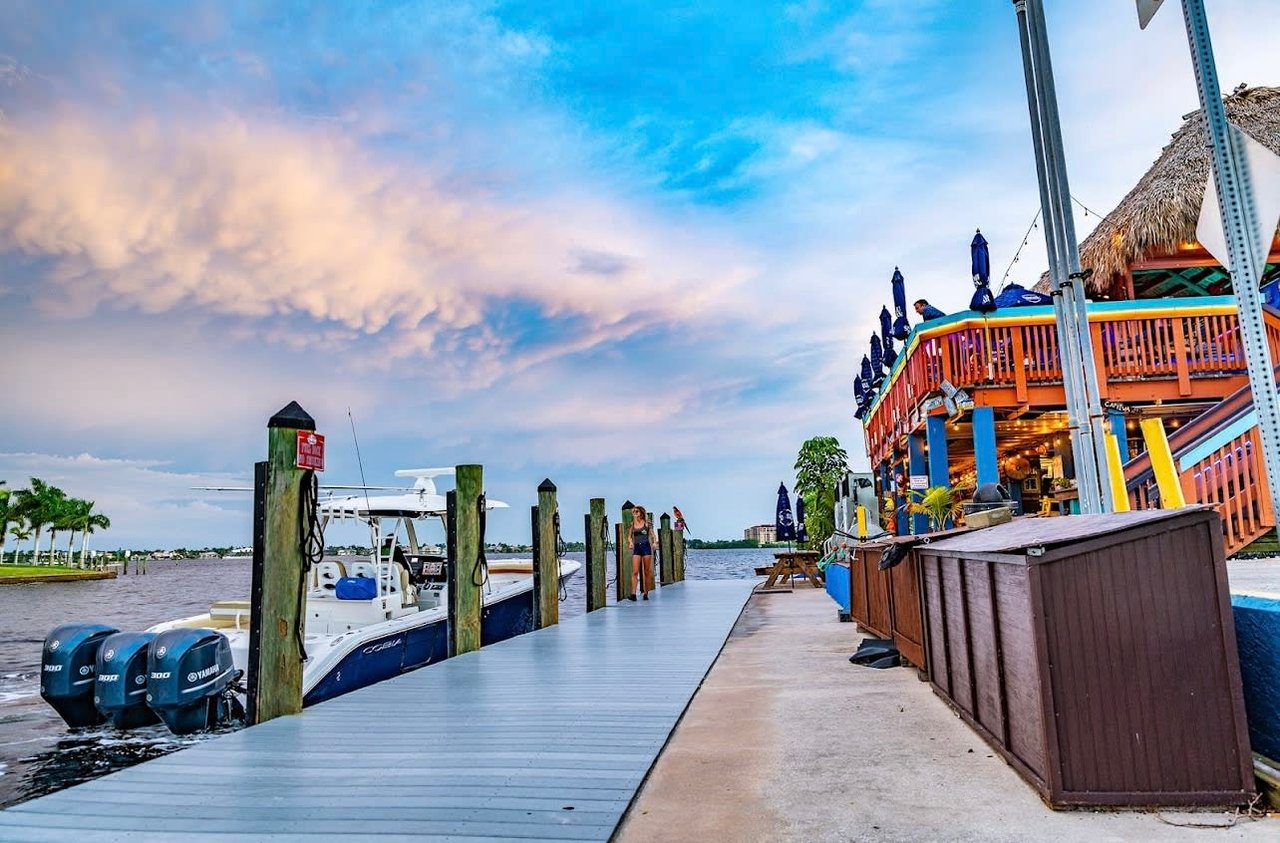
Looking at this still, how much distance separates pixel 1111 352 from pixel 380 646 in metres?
12.6

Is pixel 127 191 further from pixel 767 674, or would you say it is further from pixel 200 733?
pixel 767 674

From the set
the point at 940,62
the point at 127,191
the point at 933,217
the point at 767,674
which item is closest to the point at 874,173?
the point at 940,62

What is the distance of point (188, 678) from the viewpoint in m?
7.49

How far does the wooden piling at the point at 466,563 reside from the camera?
29.9 ft

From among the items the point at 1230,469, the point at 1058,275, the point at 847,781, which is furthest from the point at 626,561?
the point at 847,781

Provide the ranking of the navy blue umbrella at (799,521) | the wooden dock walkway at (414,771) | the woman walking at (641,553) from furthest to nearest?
the navy blue umbrella at (799,521)
the woman walking at (641,553)
the wooden dock walkway at (414,771)

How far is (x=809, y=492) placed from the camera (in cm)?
3562

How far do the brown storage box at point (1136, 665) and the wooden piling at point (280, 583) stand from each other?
4936 mm

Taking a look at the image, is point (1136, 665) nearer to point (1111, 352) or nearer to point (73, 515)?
point (1111, 352)

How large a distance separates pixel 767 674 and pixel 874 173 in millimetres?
14006

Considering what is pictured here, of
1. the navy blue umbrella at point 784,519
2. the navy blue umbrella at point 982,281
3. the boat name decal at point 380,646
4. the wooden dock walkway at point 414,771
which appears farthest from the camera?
the navy blue umbrella at point 784,519

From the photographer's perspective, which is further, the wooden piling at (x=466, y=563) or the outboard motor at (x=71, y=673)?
the wooden piling at (x=466, y=563)

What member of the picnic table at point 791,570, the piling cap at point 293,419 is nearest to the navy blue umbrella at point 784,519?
the picnic table at point 791,570

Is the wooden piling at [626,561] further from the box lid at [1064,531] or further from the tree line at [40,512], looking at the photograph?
the tree line at [40,512]
